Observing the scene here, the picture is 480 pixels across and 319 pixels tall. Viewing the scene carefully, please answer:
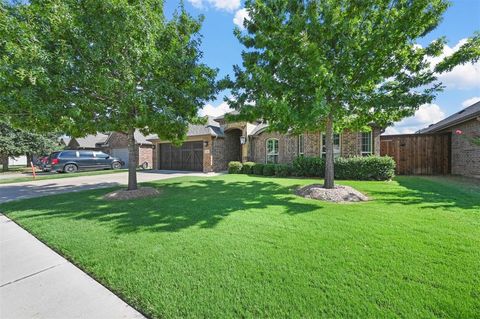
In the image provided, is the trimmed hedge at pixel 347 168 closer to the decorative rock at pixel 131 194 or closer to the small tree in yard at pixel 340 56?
the small tree in yard at pixel 340 56

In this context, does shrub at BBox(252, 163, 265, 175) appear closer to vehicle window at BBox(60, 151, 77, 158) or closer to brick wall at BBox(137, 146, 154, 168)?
brick wall at BBox(137, 146, 154, 168)

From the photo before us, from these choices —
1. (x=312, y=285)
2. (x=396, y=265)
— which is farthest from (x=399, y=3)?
(x=312, y=285)

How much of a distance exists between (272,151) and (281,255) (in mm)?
13728

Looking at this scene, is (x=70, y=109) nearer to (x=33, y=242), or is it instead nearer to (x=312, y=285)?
(x=33, y=242)

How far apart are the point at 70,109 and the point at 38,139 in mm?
21142

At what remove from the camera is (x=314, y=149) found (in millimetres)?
14430

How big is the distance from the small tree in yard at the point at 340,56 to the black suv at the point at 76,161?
17.6 metres

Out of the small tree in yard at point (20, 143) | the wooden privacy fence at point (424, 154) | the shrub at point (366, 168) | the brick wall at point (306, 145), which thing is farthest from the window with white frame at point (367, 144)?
the small tree in yard at point (20, 143)

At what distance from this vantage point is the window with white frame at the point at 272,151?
54.4ft

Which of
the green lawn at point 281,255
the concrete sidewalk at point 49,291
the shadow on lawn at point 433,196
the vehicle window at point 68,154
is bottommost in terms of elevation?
the concrete sidewalk at point 49,291

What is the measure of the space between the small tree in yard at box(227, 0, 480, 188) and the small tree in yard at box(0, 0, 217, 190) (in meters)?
2.67

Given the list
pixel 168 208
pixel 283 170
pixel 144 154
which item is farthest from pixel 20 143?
pixel 283 170

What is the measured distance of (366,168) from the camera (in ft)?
36.1

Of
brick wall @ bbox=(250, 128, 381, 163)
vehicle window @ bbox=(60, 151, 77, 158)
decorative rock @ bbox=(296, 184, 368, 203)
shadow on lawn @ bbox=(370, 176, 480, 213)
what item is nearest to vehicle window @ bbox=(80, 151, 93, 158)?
vehicle window @ bbox=(60, 151, 77, 158)
